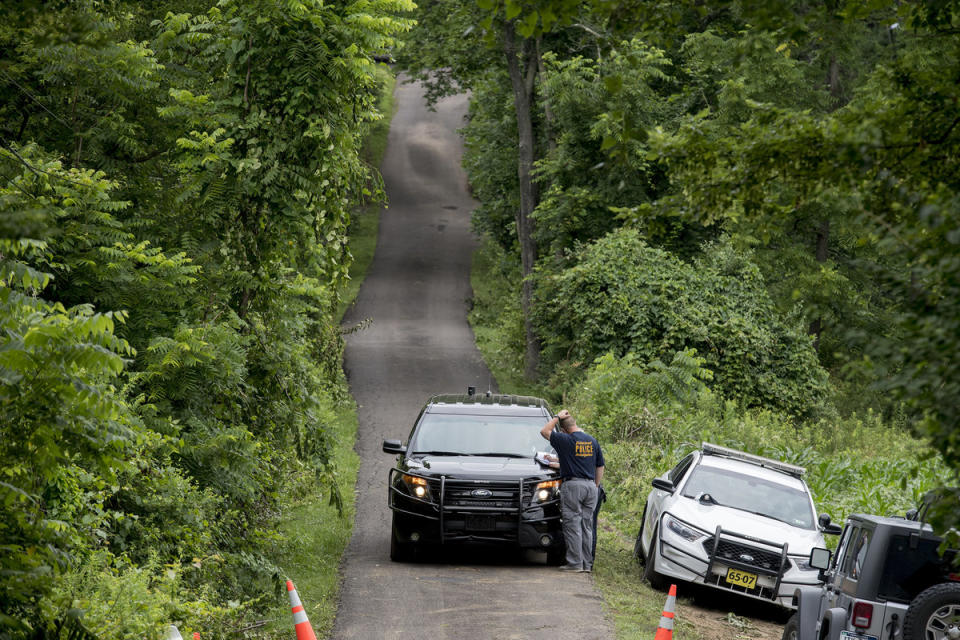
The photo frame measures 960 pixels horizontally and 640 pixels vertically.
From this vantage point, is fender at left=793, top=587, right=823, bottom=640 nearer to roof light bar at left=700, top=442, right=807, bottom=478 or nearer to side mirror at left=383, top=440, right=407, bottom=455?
roof light bar at left=700, top=442, right=807, bottom=478

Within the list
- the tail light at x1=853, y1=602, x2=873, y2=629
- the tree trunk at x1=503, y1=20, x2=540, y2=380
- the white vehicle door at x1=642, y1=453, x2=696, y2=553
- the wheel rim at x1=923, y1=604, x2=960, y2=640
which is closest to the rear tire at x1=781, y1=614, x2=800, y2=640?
the tail light at x1=853, y1=602, x2=873, y2=629

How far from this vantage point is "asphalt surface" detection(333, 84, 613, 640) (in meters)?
10.2

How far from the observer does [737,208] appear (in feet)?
24.3

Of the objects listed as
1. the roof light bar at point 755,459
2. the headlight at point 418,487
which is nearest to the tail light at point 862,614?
the headlight at point 418,487

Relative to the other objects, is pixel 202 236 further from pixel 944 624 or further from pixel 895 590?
pixel 944 624

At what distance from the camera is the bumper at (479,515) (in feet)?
40.3

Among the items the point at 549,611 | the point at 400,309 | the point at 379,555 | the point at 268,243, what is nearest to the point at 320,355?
the point at 379,555

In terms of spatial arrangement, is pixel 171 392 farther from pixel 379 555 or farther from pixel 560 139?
pixel 560 139

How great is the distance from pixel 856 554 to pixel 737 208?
A: 321 cm

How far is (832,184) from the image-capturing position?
18.4 ft

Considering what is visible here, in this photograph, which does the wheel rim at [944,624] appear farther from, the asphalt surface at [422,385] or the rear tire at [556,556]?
the rear tire at [556,556]

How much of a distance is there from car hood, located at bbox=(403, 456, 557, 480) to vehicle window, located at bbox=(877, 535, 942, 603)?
205 inches

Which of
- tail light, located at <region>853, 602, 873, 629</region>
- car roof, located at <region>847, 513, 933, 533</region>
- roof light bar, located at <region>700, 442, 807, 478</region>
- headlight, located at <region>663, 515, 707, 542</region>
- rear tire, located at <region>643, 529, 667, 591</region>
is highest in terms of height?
car roof, located at <region>847, 513, 933, 533</region>

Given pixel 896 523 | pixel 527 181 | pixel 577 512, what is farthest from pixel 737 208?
pixel 527 181
